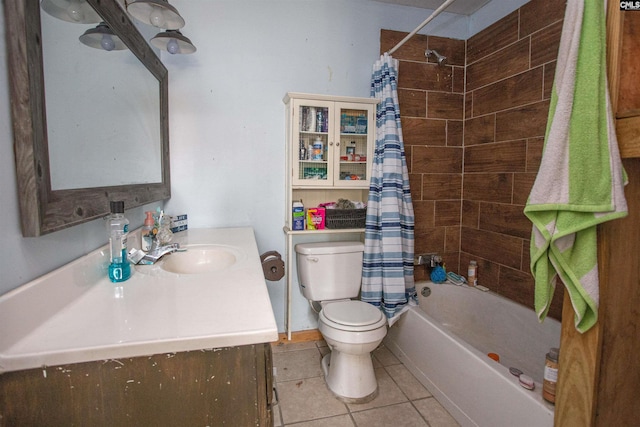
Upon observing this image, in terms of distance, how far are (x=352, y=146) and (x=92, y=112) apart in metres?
1.58

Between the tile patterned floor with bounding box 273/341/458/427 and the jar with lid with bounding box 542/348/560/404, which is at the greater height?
the jar with lid with bounding box 542/348/560/404

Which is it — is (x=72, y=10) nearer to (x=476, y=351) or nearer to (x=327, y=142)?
(x=327, y=142)

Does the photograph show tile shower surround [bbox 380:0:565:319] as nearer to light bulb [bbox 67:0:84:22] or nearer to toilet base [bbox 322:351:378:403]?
toilet base [bbox 322:351:378:403]

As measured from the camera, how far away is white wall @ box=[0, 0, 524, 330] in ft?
6.51

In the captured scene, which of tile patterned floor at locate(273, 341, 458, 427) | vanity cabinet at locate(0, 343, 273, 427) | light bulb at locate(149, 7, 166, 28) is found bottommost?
tile patterned floor at locate(273, 341, 458, 427)

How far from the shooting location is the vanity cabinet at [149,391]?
59cm

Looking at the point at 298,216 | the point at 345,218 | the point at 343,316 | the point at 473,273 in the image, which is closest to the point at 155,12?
the point at 298,216

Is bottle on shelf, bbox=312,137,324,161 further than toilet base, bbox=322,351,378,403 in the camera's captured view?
Yes

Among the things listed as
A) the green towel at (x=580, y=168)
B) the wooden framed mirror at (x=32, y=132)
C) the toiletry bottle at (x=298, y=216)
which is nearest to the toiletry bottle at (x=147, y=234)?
the wooden framed mirror at (x=32, y=132)

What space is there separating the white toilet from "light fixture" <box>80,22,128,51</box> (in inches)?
54.6

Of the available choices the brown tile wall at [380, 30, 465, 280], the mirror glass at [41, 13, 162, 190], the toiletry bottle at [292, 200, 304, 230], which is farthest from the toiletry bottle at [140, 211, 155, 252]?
the brown tile wall at [380, 30, 465, 280]

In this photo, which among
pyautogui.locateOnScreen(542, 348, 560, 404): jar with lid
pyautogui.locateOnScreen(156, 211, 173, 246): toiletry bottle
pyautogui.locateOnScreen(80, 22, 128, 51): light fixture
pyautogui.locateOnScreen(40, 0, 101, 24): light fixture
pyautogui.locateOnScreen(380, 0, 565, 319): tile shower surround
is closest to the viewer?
pyautogui.locateOnScreen(40, 0, 101, 24): light fixture

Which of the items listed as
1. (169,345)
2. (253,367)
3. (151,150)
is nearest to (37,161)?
(169,345)

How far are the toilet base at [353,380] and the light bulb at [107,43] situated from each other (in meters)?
1.75
